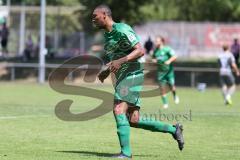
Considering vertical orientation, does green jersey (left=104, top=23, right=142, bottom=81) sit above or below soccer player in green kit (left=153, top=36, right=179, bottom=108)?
above

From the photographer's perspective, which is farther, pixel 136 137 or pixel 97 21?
pixel 136 137

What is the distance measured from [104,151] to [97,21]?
225cm

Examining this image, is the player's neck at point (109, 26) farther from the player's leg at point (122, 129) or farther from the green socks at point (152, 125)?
the green socks at point (152, 125)

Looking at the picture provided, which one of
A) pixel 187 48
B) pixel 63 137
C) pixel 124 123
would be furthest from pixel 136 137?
pixel 187 48

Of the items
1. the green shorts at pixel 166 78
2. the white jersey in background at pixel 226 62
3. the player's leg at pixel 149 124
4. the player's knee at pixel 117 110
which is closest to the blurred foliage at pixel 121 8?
the white jersey in background at pixel 226 62

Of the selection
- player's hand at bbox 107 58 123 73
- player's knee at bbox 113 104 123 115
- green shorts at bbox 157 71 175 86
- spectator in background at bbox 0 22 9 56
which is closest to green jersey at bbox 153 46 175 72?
green shorts at bbox 157 71 175 86

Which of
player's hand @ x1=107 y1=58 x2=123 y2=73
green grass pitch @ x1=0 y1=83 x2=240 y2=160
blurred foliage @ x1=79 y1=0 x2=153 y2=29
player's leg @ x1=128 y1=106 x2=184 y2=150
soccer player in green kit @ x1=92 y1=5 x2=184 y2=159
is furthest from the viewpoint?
blurred foliage @ x1=79 y1=0 x2=153 y2=29

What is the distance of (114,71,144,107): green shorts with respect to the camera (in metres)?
10.9

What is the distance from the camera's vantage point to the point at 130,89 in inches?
429

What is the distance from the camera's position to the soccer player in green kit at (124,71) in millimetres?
10688

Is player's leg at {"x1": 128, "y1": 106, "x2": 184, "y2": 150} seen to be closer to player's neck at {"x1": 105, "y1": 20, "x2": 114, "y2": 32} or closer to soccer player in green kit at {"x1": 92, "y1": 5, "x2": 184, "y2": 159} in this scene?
soccer player in green kit at {"x1": 92, "y1": 5, "x2": 184, "y2": 159}

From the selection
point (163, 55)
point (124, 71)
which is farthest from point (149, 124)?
point (163, 55)

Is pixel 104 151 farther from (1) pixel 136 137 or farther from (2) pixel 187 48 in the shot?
(2) pixel 187 48

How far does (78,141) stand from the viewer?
13.3 metres
